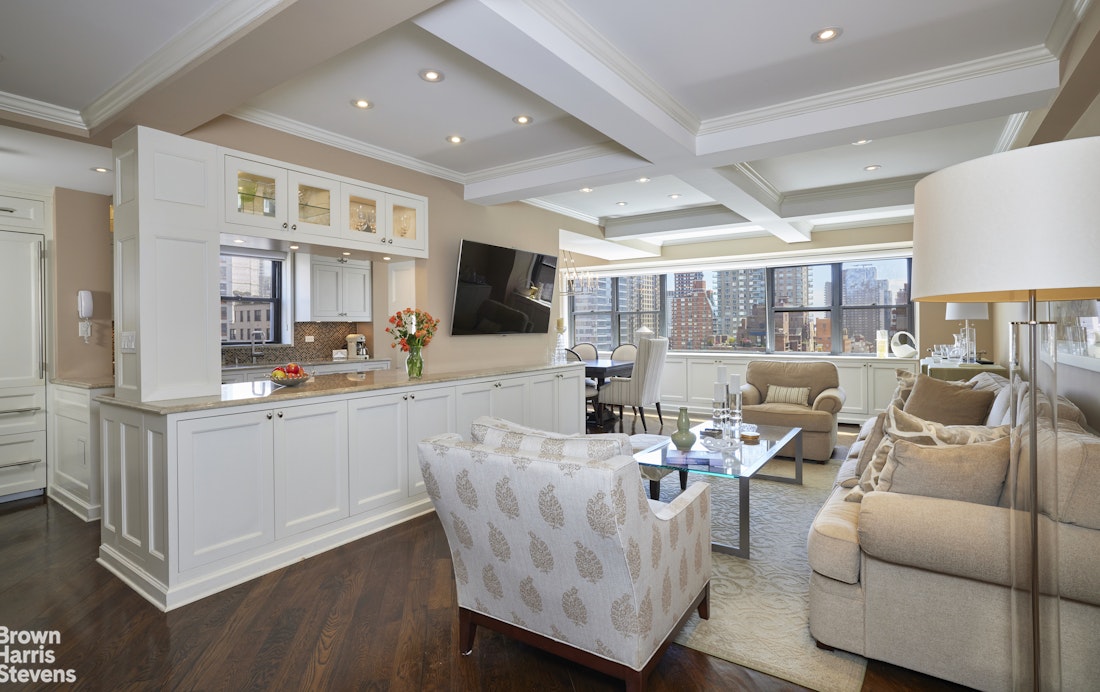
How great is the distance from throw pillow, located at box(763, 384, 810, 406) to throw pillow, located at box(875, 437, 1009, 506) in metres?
3.49

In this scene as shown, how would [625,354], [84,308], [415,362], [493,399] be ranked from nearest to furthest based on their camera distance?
[415,362], [84,308], [493,399], [625,354]

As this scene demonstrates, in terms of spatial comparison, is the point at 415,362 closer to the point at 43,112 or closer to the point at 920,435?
the point at 43,112

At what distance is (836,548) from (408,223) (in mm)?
3425

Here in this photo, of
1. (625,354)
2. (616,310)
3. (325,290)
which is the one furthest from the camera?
(616,310)

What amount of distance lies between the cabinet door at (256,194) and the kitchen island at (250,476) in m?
0.98

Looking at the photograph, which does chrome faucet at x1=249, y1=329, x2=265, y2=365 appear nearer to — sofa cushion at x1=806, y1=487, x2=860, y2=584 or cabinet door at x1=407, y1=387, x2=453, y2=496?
cabinet door at x1=407, y1=387, x2=453, y2=496

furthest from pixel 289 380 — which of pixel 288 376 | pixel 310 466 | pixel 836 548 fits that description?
pixel 836 548

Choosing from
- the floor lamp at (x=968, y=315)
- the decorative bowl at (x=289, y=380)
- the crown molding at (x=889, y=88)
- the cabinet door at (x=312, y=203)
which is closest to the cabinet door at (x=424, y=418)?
the decorative bowl at (x=289, y=380)

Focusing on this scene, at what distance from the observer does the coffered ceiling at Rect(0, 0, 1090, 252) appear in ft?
7.15

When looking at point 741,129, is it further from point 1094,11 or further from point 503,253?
point 503,253

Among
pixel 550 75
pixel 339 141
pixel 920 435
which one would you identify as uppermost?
pixel 339 141

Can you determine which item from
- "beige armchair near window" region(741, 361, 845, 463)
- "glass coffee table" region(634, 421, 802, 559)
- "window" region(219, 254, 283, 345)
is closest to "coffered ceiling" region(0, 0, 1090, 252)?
"window" region(219, 254, 283, 345)

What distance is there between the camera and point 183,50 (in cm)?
232

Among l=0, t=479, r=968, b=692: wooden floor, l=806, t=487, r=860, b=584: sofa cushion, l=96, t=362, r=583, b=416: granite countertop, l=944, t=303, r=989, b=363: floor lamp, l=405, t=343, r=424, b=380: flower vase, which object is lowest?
l=0, t=479, r=968, b=692: wooden floor
